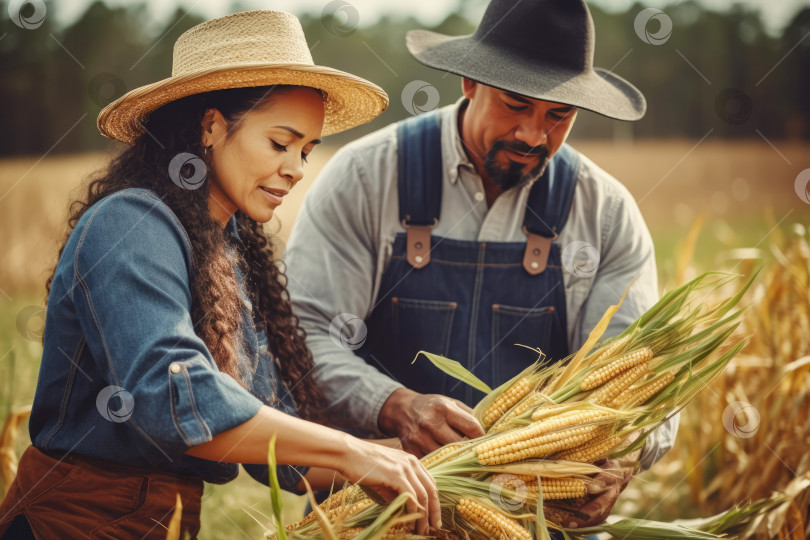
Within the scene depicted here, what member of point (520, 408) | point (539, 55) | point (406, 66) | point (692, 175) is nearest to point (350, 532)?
point (520, 408)

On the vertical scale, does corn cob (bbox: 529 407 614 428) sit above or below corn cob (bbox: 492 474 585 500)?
above

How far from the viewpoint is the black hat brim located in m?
2.96

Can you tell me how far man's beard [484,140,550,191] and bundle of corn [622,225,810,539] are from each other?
1.67m

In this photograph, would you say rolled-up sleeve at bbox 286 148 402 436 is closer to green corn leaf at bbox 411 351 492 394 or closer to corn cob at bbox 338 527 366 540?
green corn leaf at bbox 411 351 492 394

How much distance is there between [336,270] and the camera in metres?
3.29

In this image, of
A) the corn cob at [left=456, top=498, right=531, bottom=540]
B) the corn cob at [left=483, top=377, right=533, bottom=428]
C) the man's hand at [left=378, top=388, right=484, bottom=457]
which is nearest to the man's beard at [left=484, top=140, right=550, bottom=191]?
the man's hand at [left=378, top=388, right=484, bottom=457]

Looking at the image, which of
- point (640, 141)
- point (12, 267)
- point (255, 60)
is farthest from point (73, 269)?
point (640, 141)

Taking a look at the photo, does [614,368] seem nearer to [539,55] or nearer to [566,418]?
[566,418]

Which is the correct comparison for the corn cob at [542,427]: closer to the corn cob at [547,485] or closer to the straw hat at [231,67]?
the corn cob at [547,485]

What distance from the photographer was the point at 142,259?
1848 mm

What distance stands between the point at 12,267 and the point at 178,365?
9.02 metres

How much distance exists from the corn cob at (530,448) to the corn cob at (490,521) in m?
0.12

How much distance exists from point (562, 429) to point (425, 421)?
536mm

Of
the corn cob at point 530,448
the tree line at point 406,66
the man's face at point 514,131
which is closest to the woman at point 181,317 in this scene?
the corn cob at point 530,448
